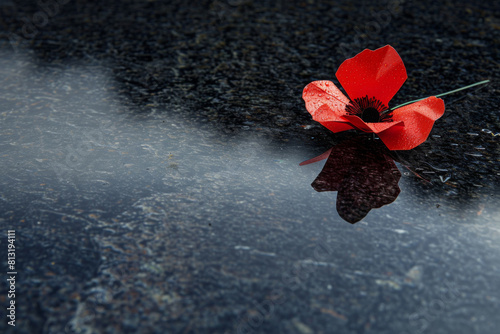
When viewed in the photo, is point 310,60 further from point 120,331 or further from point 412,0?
point 120,331

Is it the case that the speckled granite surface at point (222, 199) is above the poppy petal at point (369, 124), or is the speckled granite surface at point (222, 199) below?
below

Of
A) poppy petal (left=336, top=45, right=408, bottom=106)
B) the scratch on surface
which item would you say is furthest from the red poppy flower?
the scratch on surface

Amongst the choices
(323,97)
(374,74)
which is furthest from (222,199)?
(374,74)

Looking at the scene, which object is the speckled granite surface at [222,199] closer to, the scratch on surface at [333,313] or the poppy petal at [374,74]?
the scratch on surface at [333,313]

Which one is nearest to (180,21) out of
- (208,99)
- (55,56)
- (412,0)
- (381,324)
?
(55,56)

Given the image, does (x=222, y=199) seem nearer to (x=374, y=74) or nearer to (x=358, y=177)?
(x=358, y=177)

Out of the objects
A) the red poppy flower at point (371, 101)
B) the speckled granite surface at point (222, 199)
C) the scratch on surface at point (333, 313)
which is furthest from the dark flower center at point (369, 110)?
the scratch on surface at point (333, 313)

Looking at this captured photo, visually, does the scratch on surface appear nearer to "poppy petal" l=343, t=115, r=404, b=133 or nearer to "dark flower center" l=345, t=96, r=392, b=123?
"poppy petal" l=343, t=115, r=404, b=133
